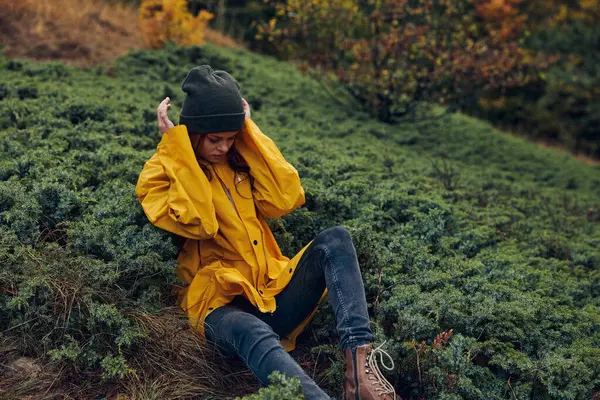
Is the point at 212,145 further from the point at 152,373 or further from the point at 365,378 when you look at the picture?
the point at 365,378

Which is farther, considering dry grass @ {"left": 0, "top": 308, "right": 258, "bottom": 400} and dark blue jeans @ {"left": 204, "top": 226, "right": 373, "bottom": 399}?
dry grass @ {"left": 0, "top": 308, "right": 258, "bottom": 400}

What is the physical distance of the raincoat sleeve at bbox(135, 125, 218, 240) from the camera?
353cm

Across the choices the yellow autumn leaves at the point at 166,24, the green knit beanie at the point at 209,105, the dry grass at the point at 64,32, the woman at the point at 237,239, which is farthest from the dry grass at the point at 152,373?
the yellow autumn leaves at the point at 166,24

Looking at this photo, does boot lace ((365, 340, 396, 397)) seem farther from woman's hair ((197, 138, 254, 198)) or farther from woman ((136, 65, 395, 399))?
woman's hair ((197, 138, 254, 198))

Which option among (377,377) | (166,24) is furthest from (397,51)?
(377,377)

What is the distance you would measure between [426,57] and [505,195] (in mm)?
2520

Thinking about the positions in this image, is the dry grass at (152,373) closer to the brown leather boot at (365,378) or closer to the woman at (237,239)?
the woman at (237,239)

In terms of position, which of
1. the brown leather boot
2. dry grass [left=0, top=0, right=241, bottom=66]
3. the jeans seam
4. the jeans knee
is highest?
the jeans knee

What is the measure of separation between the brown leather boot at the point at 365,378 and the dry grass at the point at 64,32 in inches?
236

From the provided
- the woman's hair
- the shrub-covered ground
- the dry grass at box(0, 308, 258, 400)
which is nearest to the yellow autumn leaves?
the shrub-covered ground

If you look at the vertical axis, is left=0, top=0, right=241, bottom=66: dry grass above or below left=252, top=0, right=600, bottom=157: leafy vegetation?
below

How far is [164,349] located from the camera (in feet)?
11.6

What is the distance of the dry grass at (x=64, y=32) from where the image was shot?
Answer: 321 inches

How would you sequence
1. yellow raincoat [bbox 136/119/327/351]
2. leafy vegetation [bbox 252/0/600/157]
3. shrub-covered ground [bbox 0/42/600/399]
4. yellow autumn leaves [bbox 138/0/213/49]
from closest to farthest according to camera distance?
shrub-covered ground [bbox 0/42/600/399] → yellow raincoat [bbox 136/119/327/351] → leafy vegetation [bbox 252/0/600/157] → yellow autumn leaves [bbox 138/0/213/49]
